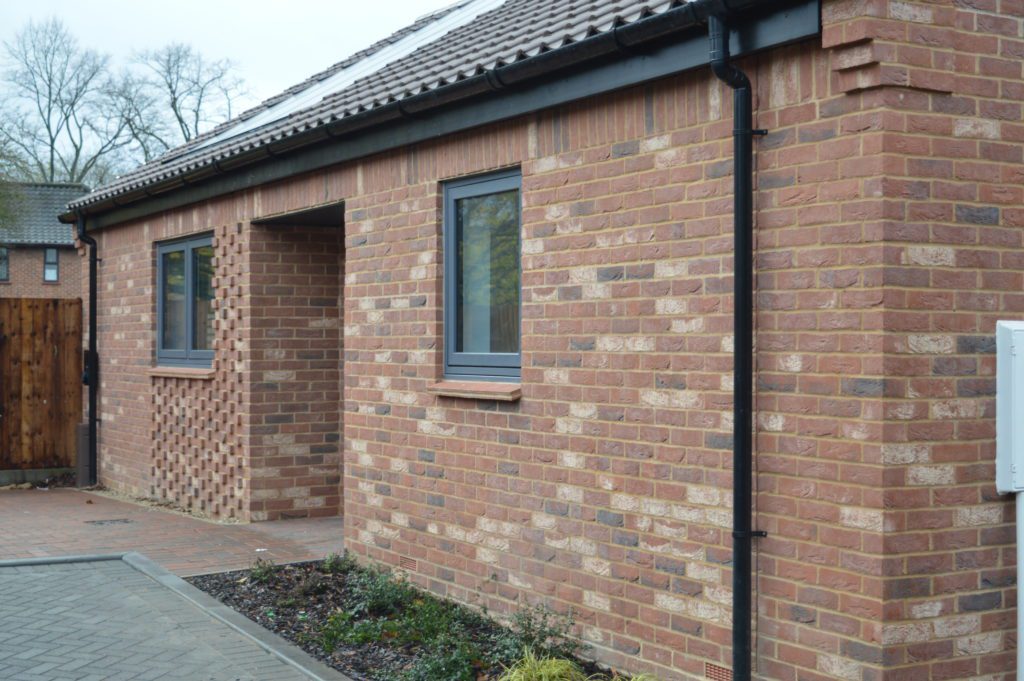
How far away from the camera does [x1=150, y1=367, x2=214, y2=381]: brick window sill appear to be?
11.6 meters

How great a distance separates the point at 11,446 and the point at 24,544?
5.38 meters

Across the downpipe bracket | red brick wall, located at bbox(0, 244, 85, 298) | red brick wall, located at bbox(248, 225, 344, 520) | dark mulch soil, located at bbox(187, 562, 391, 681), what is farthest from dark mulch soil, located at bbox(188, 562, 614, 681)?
red brick wall, located at bbox(0, 244, 85, 298)

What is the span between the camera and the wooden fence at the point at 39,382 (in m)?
14.8

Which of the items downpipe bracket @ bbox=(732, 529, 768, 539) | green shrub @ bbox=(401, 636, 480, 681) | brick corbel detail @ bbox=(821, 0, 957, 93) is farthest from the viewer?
green shrub @ bbox=(401, 636, 480, 681)

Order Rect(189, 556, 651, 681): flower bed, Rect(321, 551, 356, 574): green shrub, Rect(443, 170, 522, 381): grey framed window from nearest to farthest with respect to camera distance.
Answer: Rect(189, 556, 651, 681): flower bed, Rect(443, 170, 522, 381): grey framed window, Rect(321, 551, 356, 574): green shrub

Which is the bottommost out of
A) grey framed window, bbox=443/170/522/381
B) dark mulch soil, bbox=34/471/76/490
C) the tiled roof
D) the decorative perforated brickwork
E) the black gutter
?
dark mulch soil, bbox=34/471/76/490

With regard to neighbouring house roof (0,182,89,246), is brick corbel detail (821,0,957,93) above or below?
below

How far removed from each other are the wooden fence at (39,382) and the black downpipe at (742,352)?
12.0 metres

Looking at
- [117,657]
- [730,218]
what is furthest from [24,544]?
[730,218]

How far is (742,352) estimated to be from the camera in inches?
198

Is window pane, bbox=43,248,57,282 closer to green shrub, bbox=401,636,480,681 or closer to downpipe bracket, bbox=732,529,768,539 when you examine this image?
green shrub, bbox=401,636,480,681

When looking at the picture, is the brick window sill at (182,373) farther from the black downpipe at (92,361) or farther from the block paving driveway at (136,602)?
the black downpipe at (92,361)

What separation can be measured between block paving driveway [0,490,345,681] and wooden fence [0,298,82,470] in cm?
306

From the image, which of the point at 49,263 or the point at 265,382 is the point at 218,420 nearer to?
the point at 265,382
